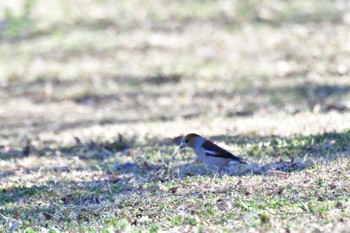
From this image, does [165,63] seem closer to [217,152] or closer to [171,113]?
[171,113]

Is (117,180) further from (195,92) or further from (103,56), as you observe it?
(103,56)

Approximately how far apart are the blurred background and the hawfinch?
328cm

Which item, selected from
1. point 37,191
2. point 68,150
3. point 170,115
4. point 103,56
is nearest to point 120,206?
point 37,191

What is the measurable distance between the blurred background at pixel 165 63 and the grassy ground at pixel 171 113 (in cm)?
4

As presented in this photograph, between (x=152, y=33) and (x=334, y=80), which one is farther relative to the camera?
(x=152, y=33)

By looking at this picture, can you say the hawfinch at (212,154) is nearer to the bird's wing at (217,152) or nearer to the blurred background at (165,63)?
the bird's wing at (217,152)

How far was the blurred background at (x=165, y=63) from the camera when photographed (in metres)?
15.1

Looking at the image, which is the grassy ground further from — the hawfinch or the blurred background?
the hawfinch

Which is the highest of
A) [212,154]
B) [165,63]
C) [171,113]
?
[165,63]

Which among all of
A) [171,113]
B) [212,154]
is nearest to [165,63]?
[171,113]

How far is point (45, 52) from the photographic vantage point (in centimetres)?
1897

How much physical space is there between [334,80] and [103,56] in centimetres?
492

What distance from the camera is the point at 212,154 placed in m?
9.12

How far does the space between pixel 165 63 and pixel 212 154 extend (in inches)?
356
